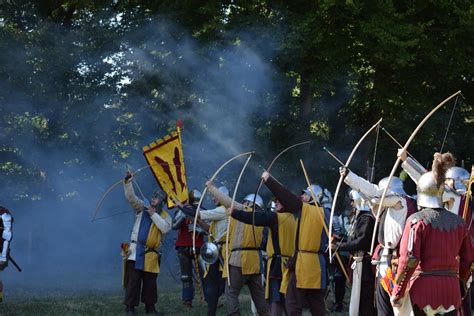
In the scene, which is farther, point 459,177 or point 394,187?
point 459,177

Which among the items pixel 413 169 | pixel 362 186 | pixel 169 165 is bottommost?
pixel 362 186

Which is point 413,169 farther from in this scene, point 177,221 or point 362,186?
point 177,221

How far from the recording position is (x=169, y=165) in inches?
442

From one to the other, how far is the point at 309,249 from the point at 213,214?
265 cm

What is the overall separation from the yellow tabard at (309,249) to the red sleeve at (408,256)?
75.3 inches

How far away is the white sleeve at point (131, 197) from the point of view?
11.7 metres

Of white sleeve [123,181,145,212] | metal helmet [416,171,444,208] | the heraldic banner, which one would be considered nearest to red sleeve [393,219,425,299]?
metal helmet [416,171,444,208]

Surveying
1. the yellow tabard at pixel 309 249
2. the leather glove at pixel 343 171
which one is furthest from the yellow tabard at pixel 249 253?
the leather glove at pixel 343 171

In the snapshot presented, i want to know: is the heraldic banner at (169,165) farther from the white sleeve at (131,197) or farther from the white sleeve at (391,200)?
the white sleeve at (391,200)

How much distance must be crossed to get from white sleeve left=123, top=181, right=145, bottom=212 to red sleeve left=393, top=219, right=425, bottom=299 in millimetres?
4916

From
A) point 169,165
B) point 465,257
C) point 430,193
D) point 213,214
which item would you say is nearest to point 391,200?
point 465,257

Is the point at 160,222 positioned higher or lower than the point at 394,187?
higher

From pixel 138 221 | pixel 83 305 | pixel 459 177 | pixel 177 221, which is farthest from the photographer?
pixel 177 221

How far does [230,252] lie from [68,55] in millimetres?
11819
